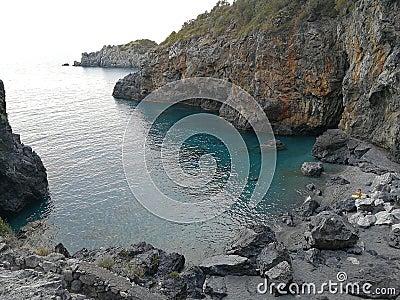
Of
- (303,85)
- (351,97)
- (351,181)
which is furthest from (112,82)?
(351,181)

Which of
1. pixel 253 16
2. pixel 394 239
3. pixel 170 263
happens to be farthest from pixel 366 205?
pixel 253 16

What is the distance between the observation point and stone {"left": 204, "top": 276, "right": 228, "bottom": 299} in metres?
21.3

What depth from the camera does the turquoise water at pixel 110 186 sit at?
3047 cm

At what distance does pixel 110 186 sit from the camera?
40.1 m

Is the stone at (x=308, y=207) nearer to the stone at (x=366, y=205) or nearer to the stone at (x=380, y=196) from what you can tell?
the stone at (x=366, y=205)

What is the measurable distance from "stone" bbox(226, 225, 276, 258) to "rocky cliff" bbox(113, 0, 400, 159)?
23.5 m

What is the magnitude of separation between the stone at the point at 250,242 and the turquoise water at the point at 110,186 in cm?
321

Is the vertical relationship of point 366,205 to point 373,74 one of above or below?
below

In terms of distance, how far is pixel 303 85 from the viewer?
59750mm

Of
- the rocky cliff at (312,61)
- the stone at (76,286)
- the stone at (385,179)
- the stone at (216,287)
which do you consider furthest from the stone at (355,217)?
the stone at (76,286)

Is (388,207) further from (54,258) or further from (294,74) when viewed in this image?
(294,74)

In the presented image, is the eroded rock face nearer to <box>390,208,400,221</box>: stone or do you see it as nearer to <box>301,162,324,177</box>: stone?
<box>301,162,324,177</box>: stone

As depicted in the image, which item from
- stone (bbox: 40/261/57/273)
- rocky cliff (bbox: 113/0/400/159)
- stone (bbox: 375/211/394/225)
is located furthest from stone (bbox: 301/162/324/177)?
stone (bbox: 40/261/57/273)

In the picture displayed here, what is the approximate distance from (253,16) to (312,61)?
23.9m
